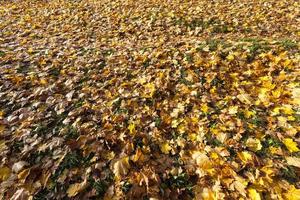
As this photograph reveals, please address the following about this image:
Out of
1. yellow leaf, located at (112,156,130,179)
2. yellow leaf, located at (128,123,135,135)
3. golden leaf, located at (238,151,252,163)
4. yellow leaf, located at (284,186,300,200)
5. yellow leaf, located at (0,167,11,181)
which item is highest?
yellow leaf, located at (0,167,11,181)

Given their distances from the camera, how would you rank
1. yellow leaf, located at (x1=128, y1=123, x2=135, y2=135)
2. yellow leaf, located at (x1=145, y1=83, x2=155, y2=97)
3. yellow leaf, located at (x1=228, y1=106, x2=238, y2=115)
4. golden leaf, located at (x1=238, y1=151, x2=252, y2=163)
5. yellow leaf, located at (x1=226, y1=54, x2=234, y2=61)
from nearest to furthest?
golden leaf, located at (x1=238, y1=151, x2=252, y2=163), yellow leaf, located at (x1=128, y1=123, x2=135, y2=135), yellow leaf, located at (x1=228, y1=106, x2=238, y2=115), yellow leaf, located at (x1=145, y1=83, x2=155, y2=97), yellow leaf, located at (x1=226, y1=54, x2=234, y2=61)

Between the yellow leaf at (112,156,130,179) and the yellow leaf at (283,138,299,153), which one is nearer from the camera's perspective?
the yellow leaf at (112,156,130,179)

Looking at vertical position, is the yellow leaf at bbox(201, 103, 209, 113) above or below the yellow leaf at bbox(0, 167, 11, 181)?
below

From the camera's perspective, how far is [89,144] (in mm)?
3395

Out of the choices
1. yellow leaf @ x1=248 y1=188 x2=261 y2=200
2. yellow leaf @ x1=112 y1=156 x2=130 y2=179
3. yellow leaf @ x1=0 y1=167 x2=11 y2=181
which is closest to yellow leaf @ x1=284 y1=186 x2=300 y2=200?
yellow leaf @ x1=248 y1=188 x2=261 y2=200

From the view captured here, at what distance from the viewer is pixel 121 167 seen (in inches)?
122

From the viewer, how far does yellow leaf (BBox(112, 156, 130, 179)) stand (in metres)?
3.04

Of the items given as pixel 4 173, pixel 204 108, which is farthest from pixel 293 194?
pixel 4 173

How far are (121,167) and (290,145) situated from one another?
2012mm

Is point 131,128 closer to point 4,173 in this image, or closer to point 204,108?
point 204,108

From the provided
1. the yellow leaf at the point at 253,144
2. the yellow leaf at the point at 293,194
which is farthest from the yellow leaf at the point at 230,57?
the yellow leaf at the point at 293,194

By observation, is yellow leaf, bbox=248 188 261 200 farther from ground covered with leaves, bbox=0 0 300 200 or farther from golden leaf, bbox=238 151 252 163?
golden leaf, bbox=238 151 252 163

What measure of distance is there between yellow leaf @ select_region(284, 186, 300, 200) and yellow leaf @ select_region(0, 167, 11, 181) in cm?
297

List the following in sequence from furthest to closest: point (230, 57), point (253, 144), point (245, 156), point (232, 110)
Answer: point (230, 57)
point (232, 110)
point (253, 144)
point (245, 156)
